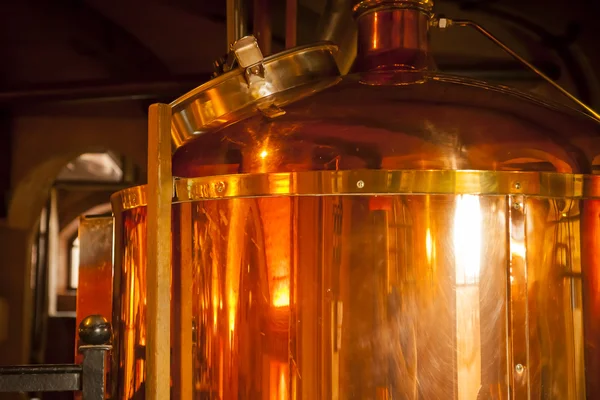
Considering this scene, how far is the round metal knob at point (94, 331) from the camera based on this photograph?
118 centimetres

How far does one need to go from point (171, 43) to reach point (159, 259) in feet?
4.10

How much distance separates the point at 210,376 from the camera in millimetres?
1192

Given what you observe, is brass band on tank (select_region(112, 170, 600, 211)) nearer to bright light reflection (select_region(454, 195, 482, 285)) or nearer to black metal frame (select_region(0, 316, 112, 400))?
bright light reflection (select_region(454, 195, 482, 285))

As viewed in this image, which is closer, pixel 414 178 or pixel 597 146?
pixel 414 178

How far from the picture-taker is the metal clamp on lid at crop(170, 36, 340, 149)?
135 centimetres

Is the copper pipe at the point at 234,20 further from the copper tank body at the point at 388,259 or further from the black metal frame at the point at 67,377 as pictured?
the black metal frame at the point at 67,377

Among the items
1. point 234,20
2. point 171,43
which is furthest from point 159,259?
point 171,43

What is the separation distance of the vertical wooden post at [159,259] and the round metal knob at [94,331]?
7 cm

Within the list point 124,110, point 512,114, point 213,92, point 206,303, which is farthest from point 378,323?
point 124,110

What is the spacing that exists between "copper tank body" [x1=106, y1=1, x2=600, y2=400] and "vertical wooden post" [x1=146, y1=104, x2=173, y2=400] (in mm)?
22

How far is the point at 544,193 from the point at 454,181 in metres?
0.16

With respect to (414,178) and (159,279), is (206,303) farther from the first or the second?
(414,178)

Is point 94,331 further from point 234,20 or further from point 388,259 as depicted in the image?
point 234,20

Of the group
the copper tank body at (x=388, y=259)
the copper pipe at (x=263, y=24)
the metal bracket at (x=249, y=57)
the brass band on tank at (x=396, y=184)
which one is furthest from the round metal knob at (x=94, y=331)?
the copper pipe at (x=263, y=24)
